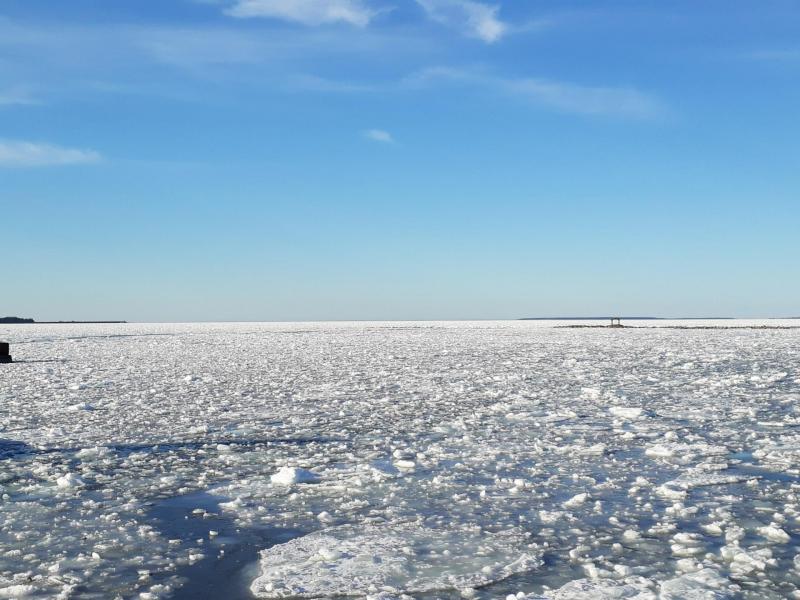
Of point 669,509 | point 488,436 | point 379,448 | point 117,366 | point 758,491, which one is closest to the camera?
point 669,509

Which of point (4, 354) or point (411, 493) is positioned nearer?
point (411, 493)

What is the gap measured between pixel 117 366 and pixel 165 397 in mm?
8033

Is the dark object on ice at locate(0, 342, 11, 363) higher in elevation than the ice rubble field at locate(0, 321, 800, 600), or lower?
higher

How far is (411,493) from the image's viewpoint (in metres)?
5.54

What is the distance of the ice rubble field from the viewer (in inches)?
150

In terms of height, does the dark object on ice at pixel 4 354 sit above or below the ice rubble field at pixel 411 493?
above

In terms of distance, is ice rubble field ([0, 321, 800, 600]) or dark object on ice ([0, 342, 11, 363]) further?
dark object on ice ([0, 342, 11, 363])

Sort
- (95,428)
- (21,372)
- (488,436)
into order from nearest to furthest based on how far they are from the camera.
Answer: (488,436) → (95,428) → (21,372)

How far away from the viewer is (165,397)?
11695 millimetres

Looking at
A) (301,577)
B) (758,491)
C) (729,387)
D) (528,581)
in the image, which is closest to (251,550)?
(301,577)

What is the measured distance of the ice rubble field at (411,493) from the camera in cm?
381

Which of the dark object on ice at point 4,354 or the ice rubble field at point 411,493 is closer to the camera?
the ice rubble field at point 411,493

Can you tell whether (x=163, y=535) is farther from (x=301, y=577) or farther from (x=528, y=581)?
(x=528, y=581)

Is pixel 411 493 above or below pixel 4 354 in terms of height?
below
